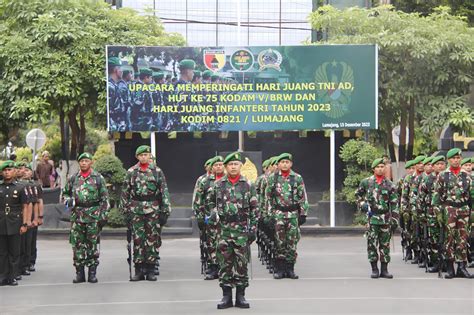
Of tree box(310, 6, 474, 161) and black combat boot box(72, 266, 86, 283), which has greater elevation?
tree box(310, 6, 474, 161)

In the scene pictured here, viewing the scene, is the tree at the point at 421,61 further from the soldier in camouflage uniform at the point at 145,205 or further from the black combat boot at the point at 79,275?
the black combat boot at the point at 79,275

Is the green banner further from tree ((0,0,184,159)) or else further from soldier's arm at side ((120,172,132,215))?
soldier's arm at side ((120,172,132,215))

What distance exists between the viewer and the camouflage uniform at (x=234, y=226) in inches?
508

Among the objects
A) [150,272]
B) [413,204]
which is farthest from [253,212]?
[413,204]

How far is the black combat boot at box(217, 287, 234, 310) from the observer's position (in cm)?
1279

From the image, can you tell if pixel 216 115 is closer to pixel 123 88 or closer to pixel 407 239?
pixel 123 88

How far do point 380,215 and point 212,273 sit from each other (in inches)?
107

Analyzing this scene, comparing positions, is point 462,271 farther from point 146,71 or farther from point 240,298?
point 146,71

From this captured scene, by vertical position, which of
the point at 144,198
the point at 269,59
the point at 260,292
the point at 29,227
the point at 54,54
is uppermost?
the point at 54,54

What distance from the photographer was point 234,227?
13.1 m

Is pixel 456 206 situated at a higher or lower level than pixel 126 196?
lower

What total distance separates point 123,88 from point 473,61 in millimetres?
8610

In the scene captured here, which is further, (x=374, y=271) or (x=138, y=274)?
(x=138, y=274)

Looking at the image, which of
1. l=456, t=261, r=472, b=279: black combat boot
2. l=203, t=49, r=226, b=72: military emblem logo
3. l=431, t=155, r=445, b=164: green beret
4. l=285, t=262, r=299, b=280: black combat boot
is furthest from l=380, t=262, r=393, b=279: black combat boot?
l=203, t=49, r=226, b=72: military emblem logo
